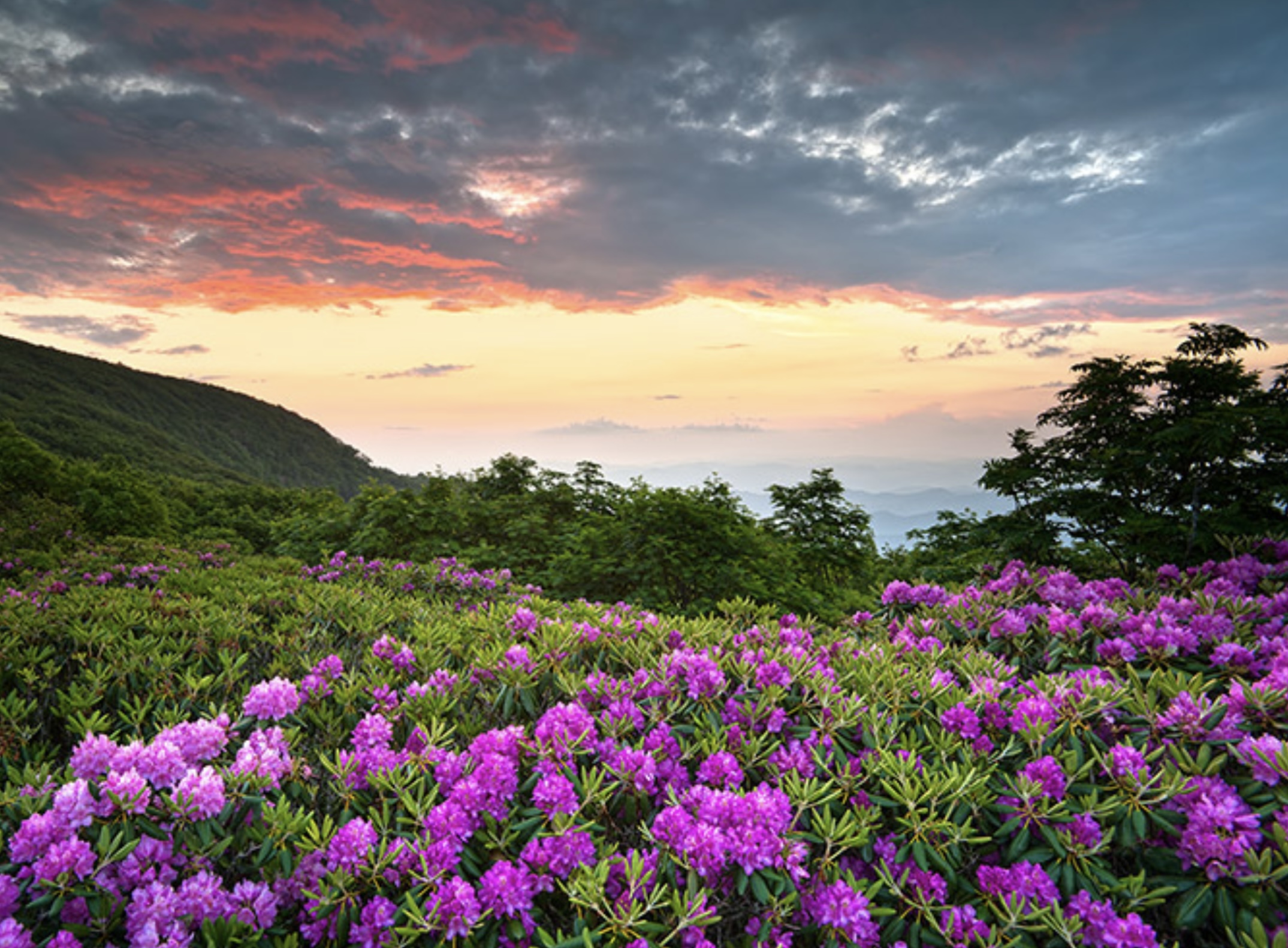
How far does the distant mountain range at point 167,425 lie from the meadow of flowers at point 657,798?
7490cm

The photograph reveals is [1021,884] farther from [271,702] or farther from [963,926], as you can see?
[271,702]

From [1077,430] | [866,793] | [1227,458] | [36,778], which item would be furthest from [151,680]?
[1077,430]

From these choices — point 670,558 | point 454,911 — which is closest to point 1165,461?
point 670,558

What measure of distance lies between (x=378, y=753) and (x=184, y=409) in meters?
139

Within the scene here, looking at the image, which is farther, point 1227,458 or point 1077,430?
point 1077,430

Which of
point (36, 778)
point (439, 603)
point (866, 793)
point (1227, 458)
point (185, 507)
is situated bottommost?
point (185, 507)

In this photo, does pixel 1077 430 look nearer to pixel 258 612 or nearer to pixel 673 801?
pixel 673 801

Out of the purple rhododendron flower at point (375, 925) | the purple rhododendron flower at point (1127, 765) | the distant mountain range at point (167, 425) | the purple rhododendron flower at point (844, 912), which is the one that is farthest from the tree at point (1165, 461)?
the distant mountain range at point (167, 425)

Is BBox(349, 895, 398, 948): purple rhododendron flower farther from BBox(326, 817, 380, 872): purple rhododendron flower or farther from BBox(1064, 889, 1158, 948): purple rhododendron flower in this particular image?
BBox(1064, 889, 1158, 948): purple rhododendron flower

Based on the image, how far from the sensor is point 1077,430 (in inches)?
338

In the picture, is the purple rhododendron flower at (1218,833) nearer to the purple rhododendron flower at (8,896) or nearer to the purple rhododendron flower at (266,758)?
the purple rhododendron flower at (266,758)

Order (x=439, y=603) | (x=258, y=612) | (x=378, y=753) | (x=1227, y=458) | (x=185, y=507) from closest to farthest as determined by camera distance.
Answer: (x=378, y=753) < (x=258, y=612) < (x=439, y=603) < (x=1227, y=458) < (x=185, y=507)

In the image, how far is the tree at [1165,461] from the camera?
5.92 m

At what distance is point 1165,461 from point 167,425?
5240 inches
